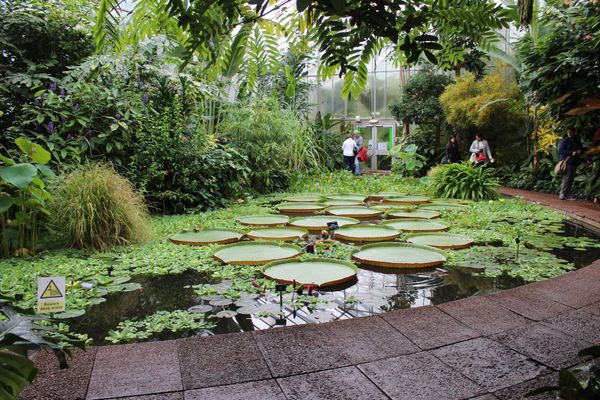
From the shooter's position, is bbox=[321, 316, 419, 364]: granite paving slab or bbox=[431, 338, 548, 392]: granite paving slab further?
bbox=[321, 316, 419, 364]: granite paving slab

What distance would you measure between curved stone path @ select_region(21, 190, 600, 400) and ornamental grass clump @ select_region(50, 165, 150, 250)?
2.35 m

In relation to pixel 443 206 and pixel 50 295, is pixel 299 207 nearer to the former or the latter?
pixel 443 206

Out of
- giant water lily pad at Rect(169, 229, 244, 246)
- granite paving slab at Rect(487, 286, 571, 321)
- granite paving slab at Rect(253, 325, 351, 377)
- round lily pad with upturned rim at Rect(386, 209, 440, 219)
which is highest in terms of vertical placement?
round lily pad with upturned rim at Rect(386, 209, 440, 219)

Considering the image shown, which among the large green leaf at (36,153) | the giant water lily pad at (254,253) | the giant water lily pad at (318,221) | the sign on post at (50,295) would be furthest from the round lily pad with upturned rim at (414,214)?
the sign on post at (50,295)

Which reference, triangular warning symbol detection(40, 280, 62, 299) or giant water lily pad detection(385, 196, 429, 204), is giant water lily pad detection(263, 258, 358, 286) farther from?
giant water lily pad detection(385, 196, 429, 204)

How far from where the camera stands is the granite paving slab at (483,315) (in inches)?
90.2

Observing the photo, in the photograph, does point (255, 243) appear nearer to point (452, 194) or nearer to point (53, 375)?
point (53, 375)

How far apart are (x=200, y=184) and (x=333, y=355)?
5.01 meters

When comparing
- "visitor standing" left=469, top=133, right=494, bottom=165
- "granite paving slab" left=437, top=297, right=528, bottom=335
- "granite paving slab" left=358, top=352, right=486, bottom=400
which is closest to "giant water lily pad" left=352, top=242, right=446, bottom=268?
"granite paving slab" left=437, top=297, right=528, bottom=335

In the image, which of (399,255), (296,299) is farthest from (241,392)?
(399,255)

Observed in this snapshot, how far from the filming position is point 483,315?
2.45 metres

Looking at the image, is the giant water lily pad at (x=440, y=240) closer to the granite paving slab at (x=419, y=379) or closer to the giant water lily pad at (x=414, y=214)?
the giant water lily pad at (x=414, y=214)

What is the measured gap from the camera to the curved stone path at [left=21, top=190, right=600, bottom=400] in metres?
1.67

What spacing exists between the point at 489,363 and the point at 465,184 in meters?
6.43
